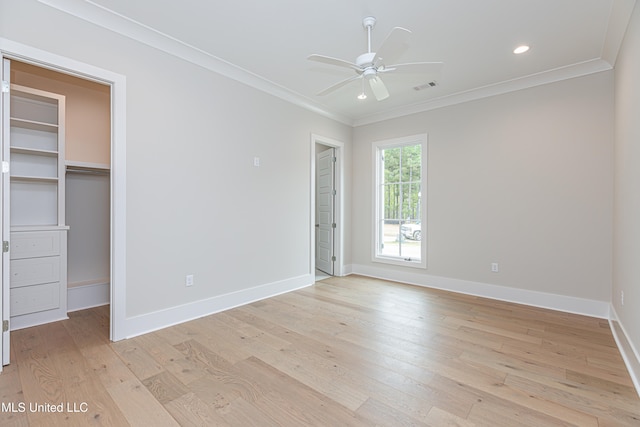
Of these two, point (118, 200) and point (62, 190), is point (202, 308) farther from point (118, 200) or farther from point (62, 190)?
point (62, 190)

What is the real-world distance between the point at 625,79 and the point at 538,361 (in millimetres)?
2606

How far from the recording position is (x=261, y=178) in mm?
3889

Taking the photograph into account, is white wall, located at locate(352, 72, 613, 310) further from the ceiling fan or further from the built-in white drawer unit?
the built-in white drawer unit

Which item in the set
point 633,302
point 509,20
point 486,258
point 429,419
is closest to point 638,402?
point 633,302

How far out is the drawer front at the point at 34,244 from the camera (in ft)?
9.27

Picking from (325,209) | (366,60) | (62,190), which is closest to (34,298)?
(62,190)

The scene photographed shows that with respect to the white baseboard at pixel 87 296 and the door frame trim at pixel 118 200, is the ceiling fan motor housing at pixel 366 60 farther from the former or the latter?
the white baseboard at pixel 87 296

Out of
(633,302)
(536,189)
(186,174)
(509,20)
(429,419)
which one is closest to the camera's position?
(429,419)

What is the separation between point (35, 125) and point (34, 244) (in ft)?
4.15

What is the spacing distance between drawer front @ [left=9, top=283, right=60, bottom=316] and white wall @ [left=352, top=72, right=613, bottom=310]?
14.8ft

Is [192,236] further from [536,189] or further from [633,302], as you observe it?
[536,189]

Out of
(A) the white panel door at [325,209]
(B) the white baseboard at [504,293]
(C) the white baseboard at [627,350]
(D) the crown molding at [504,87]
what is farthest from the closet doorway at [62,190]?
(C) the white baseboard at [627,350]

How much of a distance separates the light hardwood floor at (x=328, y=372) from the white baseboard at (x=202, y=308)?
131 mm

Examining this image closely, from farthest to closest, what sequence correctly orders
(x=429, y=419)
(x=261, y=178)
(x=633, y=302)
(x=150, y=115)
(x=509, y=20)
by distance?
(x=261, y=178) → (x=150, y=115) → (x=509, y=20) → (x=633, y=302) → (x=429, y=419)
